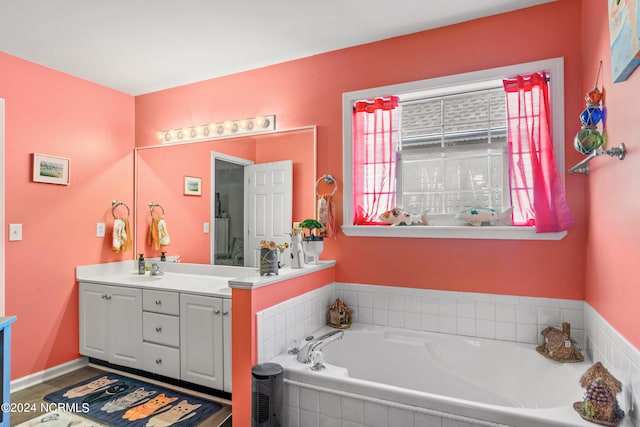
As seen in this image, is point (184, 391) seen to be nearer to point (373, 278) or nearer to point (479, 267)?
point (373, 278)

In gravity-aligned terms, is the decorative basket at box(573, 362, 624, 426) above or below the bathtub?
above

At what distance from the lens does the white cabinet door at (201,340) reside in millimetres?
2490

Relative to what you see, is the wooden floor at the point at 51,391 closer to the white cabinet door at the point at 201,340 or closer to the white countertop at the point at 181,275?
the white cabinet door at the point at 201,340

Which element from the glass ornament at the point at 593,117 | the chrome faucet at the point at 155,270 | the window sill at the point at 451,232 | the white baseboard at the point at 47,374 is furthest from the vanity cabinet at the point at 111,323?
the glass ornament at the point at 593,117

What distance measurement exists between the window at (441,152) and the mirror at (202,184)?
0.38 meters

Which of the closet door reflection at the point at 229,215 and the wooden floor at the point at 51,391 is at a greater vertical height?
the closet door reflection at the point at 229,215

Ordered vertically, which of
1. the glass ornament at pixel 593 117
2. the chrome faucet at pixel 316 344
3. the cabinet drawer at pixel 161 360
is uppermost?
the glass ornament at pixel 593 117

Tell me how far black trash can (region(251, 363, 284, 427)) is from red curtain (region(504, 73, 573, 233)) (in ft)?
5.75

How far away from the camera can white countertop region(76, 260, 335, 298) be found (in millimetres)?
2625

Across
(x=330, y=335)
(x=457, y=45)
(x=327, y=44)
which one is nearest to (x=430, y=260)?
(x=330, y=335)

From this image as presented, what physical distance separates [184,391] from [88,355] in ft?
3.61

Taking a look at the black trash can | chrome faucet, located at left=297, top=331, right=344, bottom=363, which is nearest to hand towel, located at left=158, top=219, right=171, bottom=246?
chrome faucet, located at left=297, top=331, right=344, bottom=363

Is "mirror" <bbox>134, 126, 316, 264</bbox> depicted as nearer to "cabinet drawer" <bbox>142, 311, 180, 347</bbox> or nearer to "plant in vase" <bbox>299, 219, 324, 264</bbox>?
"plant in vase" <bbox>299, 219, 324, 264</bbox>

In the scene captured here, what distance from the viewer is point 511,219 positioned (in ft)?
7.65
